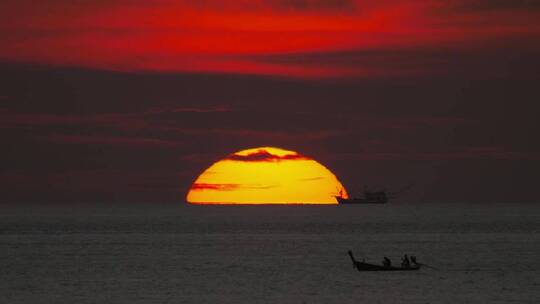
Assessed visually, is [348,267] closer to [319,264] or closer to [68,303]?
[319,264]

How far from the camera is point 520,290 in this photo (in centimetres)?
7712

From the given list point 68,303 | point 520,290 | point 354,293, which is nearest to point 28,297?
point 68,303

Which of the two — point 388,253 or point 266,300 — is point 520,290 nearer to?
point 266,300

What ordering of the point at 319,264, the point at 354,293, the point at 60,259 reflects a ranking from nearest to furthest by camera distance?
the point at 354,293, the point at 319,264, the point at 60,259

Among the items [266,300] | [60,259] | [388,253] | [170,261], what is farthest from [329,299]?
[388,253]

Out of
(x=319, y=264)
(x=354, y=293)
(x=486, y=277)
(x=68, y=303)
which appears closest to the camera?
(x=68, y=303)

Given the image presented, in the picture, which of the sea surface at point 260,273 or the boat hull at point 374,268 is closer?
the sea surface at point 260,273

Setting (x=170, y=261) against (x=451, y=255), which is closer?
(x=170, y=261)

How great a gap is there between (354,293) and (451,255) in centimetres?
4306

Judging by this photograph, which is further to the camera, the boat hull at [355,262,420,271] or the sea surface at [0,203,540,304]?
the boat hull at [355,262,420,271]

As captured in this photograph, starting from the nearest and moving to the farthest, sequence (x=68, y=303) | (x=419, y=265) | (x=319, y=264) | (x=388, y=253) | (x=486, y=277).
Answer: (x=68, y=303) → (x=486, y=277) → (x=419, y=265) → (x=319, y=264) → (x=388, y=253)

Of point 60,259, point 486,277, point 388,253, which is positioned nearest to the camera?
point 486,277

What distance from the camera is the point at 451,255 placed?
116m

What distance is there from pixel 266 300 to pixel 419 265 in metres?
25.1
